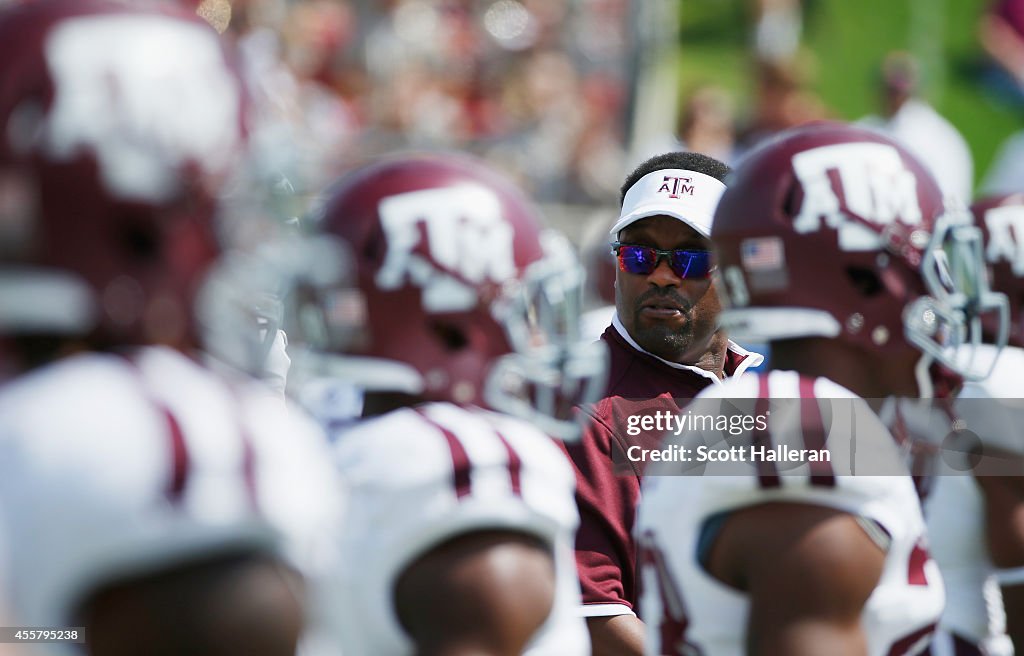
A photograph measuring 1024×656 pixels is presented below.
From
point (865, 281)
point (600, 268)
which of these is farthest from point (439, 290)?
point (600, 268)

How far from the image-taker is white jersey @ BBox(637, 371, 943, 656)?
2207 millimetres

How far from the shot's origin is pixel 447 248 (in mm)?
2340

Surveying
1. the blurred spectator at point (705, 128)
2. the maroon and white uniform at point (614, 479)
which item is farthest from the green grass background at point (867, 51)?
the maroon and white uniform at point (614, 479)

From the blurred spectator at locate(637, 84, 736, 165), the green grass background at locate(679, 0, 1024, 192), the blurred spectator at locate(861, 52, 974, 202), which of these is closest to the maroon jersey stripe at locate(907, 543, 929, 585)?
the blurred spectator at locate(637, 84, 736, 165)

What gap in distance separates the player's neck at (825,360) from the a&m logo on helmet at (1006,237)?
139 centimetres

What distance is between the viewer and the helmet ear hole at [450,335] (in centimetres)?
236

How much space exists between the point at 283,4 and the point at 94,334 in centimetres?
844

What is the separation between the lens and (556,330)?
2.50 meters

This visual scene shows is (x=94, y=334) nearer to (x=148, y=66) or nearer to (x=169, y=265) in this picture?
(x=169, y=265)

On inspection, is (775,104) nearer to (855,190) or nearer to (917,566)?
(855,190)

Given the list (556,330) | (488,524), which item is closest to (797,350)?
(556,330)

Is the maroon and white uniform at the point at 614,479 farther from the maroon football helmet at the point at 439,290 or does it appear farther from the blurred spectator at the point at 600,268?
the blurred spectator at the point at 600,268

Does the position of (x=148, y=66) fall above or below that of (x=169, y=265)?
above

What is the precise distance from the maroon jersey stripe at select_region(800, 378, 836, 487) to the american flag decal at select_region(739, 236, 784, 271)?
292 mm
